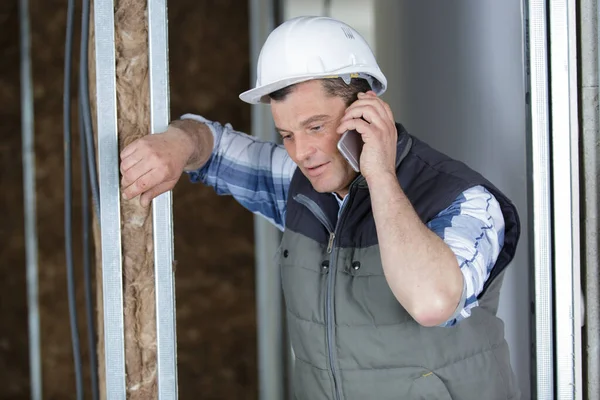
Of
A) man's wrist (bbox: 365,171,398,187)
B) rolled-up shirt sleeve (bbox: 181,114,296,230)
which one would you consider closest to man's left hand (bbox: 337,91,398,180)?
man's wrist (bbox: 365,171,398,187)

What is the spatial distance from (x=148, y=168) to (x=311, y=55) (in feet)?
1.38

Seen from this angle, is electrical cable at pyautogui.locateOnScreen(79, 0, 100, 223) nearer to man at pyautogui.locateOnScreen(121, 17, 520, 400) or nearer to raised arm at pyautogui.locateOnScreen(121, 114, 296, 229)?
man at pyautogui.locateOnScreen(121, 17, 520, 400)

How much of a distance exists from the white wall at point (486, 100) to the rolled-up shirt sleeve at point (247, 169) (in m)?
0.78

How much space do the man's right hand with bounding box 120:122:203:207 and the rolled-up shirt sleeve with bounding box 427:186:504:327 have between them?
54cm

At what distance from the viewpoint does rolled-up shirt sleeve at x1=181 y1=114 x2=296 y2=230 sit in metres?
1.88

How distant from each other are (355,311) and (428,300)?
0.31 m

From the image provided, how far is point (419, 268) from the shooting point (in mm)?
1250

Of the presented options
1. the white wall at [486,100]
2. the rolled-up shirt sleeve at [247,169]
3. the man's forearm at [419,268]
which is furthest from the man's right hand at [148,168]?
the white wall at [486,100]

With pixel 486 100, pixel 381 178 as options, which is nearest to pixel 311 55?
pixel 381 178

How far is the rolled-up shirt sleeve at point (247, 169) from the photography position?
188 centimetres

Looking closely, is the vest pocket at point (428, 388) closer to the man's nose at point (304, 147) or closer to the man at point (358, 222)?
the man at point (358, 222)

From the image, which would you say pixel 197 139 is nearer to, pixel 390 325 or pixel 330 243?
pixel 330 243

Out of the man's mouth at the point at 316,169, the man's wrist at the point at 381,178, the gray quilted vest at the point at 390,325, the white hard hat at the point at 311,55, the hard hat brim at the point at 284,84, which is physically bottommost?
the gray quilted vest at the point at 390,325

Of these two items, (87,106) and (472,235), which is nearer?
(472,235)
